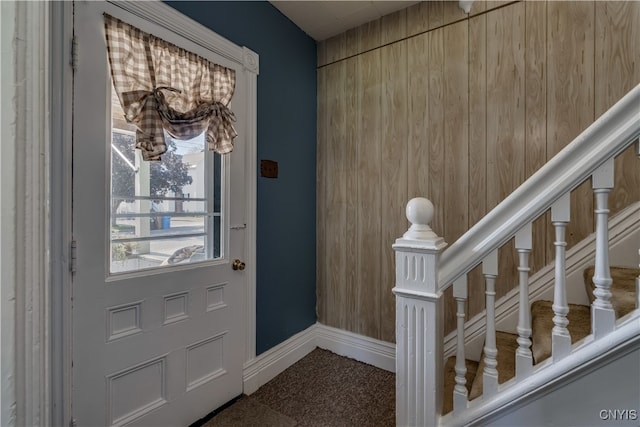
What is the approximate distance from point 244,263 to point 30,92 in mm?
1196

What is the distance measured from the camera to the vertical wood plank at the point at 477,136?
177 centimetres

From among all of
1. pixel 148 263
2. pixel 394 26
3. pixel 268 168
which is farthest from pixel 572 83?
pixel 148 263

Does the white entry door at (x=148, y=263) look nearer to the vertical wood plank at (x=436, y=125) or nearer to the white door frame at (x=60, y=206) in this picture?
the white door frame at (x=60, y=206)

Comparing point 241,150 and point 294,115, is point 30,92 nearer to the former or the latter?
point 241,150

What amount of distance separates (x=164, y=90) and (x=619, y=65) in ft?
7.53

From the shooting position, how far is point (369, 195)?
85.5 inches

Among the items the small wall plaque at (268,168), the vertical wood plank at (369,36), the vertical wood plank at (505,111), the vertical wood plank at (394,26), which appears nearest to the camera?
the vertical wood plank at (505,111)

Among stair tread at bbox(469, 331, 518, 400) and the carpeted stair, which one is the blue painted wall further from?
stair tread at bbox(469, 331, 518, 400)

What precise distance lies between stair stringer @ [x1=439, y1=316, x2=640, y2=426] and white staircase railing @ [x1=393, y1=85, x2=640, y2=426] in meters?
0.02

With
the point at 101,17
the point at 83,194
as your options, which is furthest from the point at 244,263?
the point at 101,17

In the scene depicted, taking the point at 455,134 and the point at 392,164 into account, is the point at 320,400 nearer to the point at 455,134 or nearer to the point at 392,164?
the point at 392,164

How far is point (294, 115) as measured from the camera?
2172 mm

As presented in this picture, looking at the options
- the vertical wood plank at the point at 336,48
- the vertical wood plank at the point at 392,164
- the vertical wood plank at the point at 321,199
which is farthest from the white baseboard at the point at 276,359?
the vertical wood plank at the point at 336,48

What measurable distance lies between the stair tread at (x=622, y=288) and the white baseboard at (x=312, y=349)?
1217mm
